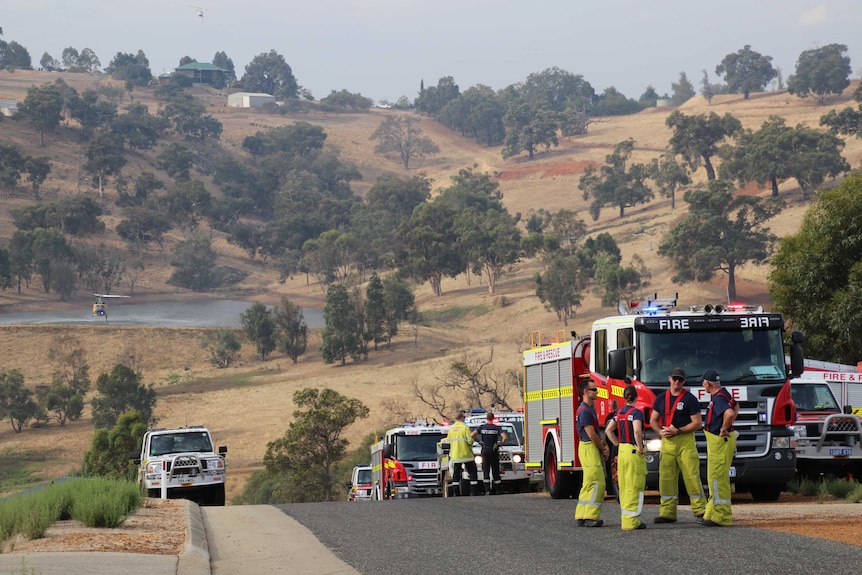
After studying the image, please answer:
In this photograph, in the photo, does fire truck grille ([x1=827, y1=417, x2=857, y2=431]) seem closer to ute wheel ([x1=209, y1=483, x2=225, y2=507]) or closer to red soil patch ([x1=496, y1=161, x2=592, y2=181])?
ute wheel ([x1=209, y1=483, x2=225, y2=507])

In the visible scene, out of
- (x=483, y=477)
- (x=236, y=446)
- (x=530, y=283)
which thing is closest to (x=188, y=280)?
(x=530, y=283)

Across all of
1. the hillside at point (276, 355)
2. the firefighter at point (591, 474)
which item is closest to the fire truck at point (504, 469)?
the firefighter at point (591, 474)

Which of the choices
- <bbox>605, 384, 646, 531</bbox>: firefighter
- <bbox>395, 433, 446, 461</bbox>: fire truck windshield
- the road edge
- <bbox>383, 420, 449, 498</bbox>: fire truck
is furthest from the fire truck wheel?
<bbox>605, 384, 646, 531</bbox>: firefighter

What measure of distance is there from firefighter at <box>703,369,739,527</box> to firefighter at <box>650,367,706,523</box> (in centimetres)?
20

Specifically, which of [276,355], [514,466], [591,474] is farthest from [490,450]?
[276,355]

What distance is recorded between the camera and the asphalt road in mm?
11125

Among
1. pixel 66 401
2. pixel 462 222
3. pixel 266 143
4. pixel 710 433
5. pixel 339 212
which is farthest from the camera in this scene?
pixel 266 143

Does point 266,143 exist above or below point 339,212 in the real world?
above

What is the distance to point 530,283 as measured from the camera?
104625mm

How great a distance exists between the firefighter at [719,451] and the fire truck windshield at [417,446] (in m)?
14.1

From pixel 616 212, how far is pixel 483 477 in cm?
11266

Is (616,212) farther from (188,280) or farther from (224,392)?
(224,392)

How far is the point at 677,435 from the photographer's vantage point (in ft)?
47.3

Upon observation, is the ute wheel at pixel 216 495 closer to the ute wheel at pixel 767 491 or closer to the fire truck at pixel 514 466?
the fire truck at pixel 514 466
